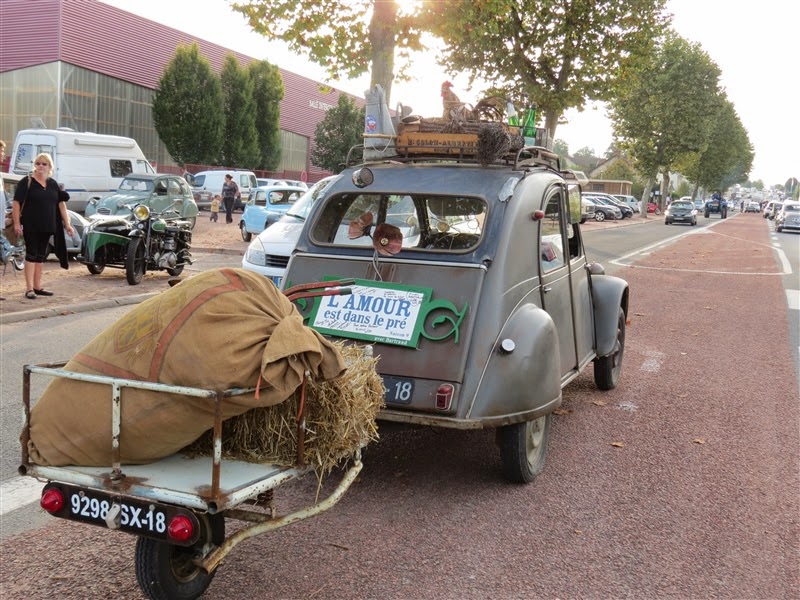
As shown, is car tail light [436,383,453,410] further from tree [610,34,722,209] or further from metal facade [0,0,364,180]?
tree [610,34,722,209]

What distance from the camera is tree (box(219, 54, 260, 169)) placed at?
168ft

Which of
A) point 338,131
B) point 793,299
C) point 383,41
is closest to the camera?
point 793,299

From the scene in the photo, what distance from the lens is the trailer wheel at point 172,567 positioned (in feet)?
10.5

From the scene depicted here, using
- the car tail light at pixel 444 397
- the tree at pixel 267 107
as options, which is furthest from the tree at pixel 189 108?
the car tail light at pixel 444 397

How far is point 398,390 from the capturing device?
179 inches

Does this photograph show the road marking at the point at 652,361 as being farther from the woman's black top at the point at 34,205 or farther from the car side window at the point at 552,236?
the woman's black top at the point at 34,205

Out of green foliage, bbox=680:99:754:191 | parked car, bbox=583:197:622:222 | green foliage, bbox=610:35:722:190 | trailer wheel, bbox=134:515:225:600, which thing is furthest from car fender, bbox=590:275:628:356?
green foliage, bbox=680:99:754:191

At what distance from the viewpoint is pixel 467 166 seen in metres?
5.46

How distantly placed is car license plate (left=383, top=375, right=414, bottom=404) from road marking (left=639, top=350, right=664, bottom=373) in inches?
173

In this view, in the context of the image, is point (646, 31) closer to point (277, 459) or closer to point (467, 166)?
point (467, 166)

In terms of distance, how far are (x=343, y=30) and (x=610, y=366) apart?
13549mm

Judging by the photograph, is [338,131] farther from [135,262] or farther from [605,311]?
[605,311]

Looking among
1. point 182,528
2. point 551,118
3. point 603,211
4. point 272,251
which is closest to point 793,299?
point 272,251

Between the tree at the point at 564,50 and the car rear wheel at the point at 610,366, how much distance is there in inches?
879
